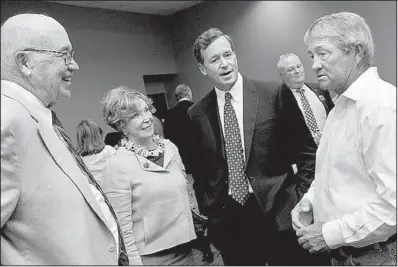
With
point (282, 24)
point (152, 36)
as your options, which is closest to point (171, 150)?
point (152, 36)

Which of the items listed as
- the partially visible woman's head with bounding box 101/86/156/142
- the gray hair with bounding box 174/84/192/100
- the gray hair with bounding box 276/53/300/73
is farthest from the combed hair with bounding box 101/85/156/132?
the gray hair with bounding box 276/53/300/73

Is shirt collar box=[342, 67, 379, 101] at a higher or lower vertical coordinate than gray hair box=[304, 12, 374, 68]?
lower

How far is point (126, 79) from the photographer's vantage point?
1199mm

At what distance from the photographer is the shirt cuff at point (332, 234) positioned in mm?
879

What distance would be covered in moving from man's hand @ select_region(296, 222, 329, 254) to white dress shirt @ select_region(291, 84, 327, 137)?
0.28 m

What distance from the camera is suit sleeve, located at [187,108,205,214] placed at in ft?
4.20

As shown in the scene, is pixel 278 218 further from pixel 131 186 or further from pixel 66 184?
pixel 66 184

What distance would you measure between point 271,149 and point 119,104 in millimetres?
451

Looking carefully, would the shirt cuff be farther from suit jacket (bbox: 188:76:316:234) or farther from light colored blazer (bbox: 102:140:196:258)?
light colored blazer (bbox: 102:140:196:258)

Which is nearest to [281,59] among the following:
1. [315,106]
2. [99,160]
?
[315,106]

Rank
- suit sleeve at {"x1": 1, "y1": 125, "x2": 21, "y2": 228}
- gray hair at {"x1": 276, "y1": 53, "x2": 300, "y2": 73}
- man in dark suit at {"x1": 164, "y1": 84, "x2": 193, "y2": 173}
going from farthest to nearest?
1. man in dark suit at {"x1": 164, "y1": 84, "x2": 193, "y2": 173}
2. gray hair at {"x1": 276, "y1": 53, "x2": 300, "y2": 73}
3. suit sleeve at {"x1": 1, "y1": 125, "x2": 21, "y2": 228}

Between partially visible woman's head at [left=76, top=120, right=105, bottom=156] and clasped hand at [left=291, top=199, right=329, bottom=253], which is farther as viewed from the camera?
partially visible woman's head at [left=76, top=120, right=105, bottom=156]

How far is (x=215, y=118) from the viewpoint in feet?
4.04

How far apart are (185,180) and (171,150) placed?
0.10 meters
